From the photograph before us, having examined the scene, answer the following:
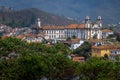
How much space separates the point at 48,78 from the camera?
32375 millimetres

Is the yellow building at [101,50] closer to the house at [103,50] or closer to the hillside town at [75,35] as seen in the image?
the house at [103,50]

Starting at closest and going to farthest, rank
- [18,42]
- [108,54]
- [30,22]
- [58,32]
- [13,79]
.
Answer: [13,79] < [18,42] < [108,54] < [58,32] < [30,22]

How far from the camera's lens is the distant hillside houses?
7300 centimetres

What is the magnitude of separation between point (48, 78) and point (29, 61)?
2.77 meters

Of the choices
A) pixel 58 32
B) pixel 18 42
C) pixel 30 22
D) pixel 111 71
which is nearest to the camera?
pixel 111 71

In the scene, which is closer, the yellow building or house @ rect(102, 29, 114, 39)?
the yellow building

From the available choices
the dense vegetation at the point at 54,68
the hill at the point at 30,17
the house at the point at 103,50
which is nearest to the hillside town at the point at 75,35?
the house at the point at 103,50

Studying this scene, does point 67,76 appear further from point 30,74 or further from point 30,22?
point 30,22

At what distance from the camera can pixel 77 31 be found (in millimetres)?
75688

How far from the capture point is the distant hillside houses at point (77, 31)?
240 ft

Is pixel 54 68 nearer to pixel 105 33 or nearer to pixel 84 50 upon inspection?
pixel 84 50

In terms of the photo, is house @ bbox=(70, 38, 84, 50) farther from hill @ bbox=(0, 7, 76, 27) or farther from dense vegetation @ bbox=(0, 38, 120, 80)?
hill @ bbox=(0, 7, 76, 27)

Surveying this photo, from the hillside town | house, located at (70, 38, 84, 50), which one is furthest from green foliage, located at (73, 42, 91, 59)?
house, located at (70, 38, 84, 50)

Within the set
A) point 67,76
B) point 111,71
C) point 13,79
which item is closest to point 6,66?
point 13,79
